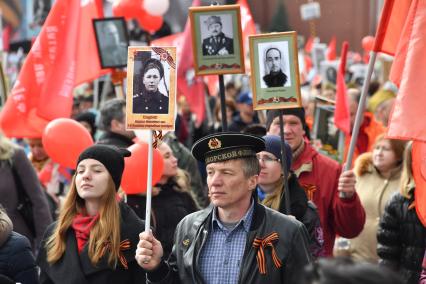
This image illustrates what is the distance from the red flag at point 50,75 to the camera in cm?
820

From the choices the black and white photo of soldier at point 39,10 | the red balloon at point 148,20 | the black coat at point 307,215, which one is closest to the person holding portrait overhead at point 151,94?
the black coat at point 307,215

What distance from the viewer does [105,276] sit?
5309mm

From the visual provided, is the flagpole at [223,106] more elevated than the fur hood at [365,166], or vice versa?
the flagpole at [223,106]

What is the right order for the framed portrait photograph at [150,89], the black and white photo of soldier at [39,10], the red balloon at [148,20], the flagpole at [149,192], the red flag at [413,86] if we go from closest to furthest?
the flagpole at [149,192] → the framed portrait photograph at [150,89] → the red flag at [413,86] → the red balloon at [148,20] → the black and white photo of soldier at [39,10]

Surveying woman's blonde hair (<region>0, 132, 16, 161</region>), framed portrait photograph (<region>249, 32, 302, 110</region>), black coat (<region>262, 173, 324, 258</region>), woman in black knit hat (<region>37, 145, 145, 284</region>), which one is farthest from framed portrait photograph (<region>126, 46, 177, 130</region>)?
woman's blonde hair (<region>0, 132, 16, 161</region>)

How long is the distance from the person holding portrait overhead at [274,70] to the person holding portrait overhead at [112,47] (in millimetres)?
2762

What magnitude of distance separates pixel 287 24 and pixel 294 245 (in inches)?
1324

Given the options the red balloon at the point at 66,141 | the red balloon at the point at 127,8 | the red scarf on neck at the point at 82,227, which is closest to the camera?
the red scarf on neck at the point at 82,227

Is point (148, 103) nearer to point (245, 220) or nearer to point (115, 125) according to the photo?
point (245, 220)

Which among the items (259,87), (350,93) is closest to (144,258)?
(259,87)

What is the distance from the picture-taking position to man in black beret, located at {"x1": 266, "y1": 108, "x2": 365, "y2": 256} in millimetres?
6121

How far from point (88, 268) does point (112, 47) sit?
356 cm

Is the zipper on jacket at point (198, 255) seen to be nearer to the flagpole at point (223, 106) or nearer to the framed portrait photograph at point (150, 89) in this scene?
the framed portrait photograph at point (150, 89)

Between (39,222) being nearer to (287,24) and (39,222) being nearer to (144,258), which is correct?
(144,258)
